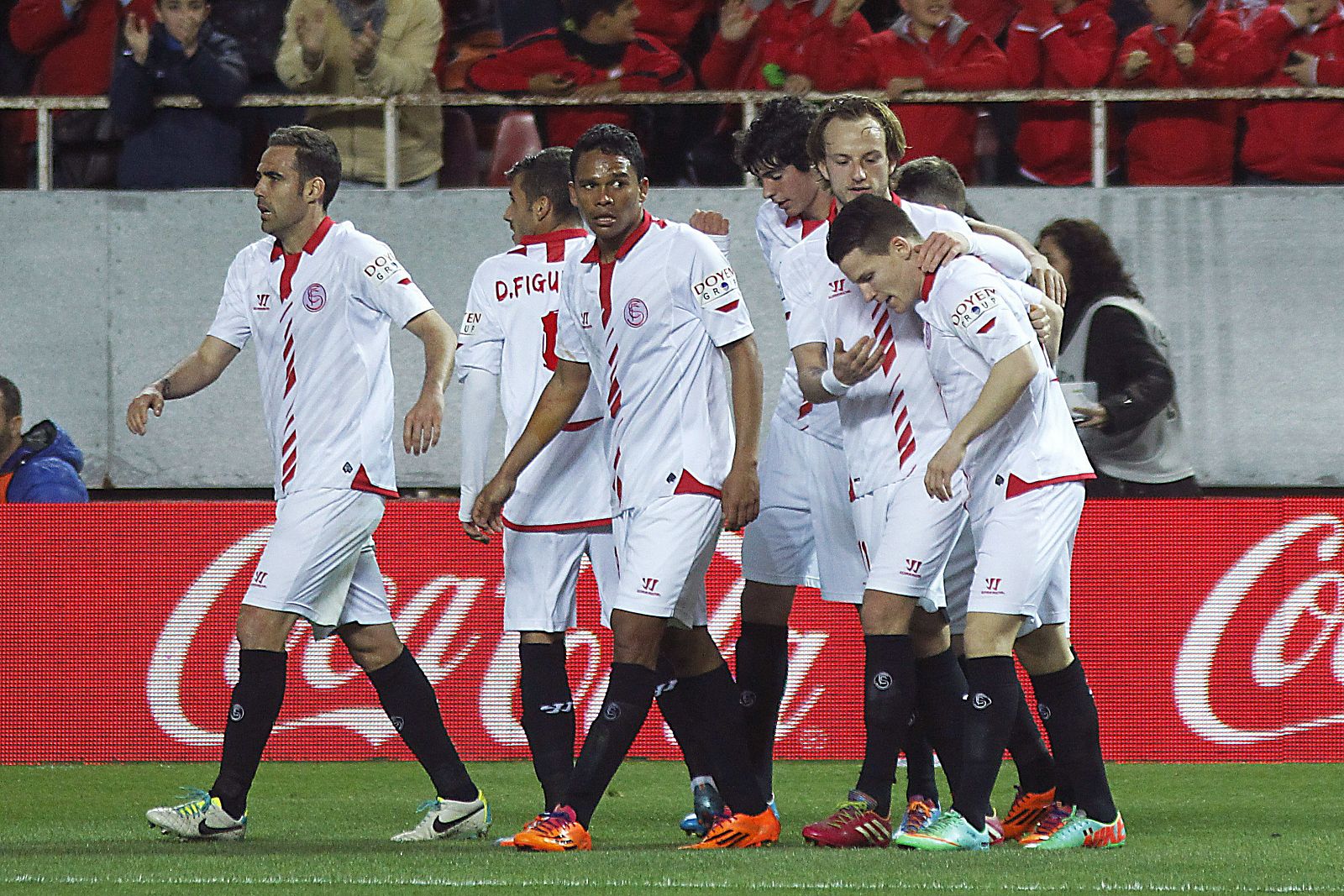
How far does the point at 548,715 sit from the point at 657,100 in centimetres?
468

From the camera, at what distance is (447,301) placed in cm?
1003

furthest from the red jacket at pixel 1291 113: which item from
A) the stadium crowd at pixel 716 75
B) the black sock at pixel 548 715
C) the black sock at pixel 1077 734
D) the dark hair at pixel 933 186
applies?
the black sock at pixel 548 715

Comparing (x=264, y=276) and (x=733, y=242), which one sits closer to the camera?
(x=264, y=276)

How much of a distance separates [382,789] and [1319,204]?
5.68 metres

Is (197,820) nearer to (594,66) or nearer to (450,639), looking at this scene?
(450,639)

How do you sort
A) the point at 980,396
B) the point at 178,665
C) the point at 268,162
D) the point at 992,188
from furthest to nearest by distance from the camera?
1. the point at 992,188
2. the point at 178,665
3. the point at 268,162
4. the point at 980,396

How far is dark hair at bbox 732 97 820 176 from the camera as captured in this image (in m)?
6.12

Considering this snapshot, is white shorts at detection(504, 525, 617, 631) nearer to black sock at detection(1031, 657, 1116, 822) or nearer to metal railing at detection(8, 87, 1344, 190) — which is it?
black sock at detection(1031, 657, 1116, 822)

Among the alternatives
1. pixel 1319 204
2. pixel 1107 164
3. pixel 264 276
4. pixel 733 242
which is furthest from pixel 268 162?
pixel 1319 204

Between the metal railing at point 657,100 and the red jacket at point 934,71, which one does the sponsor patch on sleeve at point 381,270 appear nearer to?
the metal railing at point 657,100

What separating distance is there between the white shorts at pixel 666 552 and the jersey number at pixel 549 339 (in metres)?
0.77

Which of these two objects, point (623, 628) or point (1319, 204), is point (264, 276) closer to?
point (623, 628)

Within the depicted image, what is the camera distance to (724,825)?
551 cm

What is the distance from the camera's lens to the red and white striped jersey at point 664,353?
5.44 metres
